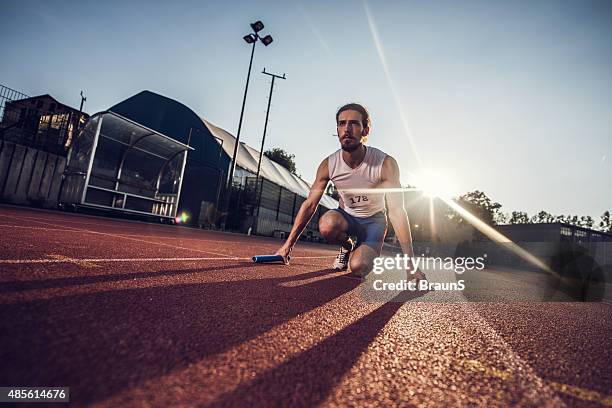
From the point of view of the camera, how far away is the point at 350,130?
2889 mm

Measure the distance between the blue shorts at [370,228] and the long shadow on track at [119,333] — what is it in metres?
1.88

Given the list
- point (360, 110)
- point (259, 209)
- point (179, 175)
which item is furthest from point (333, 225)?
point (259, 209)

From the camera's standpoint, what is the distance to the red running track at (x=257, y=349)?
66 cm

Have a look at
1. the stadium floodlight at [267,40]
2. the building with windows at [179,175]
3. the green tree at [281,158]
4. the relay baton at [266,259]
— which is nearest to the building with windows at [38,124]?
the building with windows at [179,175]

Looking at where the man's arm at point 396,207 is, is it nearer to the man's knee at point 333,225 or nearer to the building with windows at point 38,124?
the man's knee at point 333,225

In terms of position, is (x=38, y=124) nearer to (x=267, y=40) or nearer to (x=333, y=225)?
(x=267, y=40)

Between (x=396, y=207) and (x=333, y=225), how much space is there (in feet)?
2.35

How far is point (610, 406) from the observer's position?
0.79 meters

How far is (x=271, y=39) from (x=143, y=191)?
35.6 ft

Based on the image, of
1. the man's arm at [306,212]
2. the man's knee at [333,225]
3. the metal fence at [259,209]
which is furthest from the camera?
the metal fence at [259,209]

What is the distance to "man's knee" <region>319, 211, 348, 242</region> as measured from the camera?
3.19m

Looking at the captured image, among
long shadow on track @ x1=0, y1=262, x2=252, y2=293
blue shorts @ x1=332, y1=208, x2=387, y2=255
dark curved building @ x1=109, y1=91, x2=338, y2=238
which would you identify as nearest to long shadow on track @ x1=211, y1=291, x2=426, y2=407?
long shadow on track @ x1=0, y1=262, x2=252, y2=293

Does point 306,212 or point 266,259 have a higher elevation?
point 306,212

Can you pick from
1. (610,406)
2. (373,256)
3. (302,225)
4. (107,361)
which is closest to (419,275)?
(373,256)
